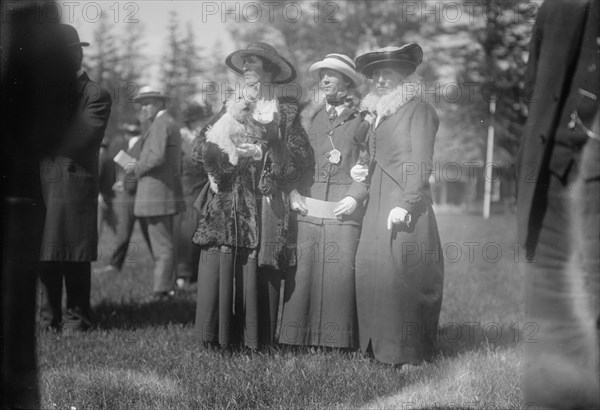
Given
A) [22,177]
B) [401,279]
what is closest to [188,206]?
[401,279]

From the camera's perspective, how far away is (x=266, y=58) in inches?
205

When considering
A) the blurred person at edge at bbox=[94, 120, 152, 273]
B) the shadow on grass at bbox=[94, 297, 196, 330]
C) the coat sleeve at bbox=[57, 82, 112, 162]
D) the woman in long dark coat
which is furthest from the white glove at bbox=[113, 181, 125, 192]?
the woman in long dark coat

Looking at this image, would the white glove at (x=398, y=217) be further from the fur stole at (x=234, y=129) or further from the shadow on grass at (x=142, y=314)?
the shadow on grass at (x=142, y=314)

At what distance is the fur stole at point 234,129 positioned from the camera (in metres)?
5.04

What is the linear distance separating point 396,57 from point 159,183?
377 cm

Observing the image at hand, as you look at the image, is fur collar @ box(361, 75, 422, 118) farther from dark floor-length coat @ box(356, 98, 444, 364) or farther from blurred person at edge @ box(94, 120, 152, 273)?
blurred person at edge @ box(94, 120, 152, 273)

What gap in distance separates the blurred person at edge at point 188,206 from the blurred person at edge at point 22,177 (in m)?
4.70

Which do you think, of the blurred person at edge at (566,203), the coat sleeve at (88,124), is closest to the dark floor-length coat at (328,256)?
the coat sleeve at (88,124)

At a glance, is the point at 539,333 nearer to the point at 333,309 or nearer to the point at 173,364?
the point at 333,309

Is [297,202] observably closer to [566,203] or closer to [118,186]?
[566,203]

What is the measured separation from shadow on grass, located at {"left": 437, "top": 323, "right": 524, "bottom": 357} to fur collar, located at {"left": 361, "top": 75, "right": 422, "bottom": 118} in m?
1.73

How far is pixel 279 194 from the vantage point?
5.18m

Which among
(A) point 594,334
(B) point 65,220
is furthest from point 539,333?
(B) point 65,220

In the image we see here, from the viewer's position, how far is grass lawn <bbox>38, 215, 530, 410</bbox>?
407cm
